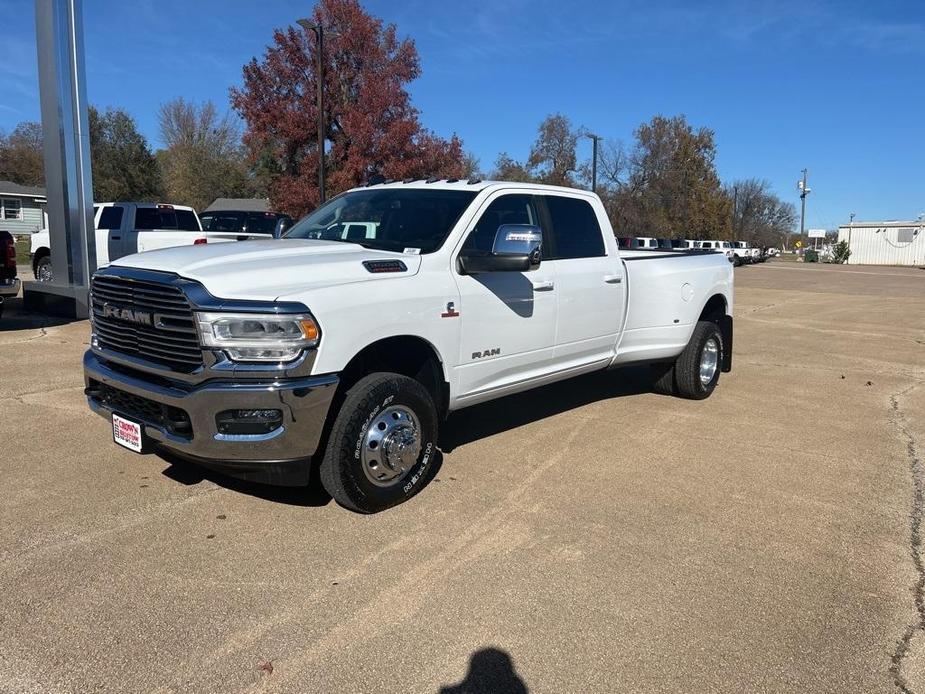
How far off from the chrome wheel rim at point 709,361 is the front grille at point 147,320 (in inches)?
207

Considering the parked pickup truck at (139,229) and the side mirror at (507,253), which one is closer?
the side mirror at (507,253)

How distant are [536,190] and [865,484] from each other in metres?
3.12

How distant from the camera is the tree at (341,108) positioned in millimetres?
24719

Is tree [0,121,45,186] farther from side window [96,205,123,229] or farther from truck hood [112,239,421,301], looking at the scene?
truck hood [112,239,421,301]

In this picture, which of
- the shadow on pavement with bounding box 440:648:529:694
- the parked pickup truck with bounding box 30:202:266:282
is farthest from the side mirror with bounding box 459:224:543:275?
the parked pickup truck with bounding box 30:202:266:282

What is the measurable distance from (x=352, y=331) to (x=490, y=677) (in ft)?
6.13

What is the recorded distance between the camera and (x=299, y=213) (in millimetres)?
26234

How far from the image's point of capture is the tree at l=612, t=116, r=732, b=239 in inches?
2114

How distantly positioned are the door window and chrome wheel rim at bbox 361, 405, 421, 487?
47.8 inches

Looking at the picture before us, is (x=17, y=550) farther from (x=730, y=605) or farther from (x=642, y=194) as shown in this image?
(x=642, y=194)

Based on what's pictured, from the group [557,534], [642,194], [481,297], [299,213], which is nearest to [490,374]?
[481,297]

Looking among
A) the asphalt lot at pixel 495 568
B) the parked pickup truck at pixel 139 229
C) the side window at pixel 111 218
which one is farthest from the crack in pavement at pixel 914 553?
the side window at pixel 111 218

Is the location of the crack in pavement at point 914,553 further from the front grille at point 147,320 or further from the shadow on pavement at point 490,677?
the front grille at point 147,320

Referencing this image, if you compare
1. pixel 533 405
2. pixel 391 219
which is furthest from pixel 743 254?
pixel 391 219
